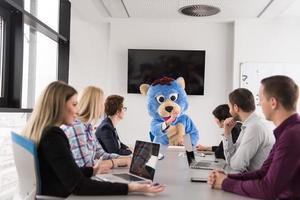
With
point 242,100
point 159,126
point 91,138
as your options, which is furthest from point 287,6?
point 91,138

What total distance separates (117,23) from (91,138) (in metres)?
3.11

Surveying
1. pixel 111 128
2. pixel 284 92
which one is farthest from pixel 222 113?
pixel 284 92

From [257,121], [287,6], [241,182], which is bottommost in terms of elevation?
[241,182]

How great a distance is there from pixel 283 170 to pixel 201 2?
3.09 m

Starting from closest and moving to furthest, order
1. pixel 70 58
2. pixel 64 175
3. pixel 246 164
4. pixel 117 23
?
pixel 64 175 < pixel 246 164 < pixel 70 58 < pixel 117 23

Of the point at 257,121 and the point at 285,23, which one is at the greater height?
the point at 285,23

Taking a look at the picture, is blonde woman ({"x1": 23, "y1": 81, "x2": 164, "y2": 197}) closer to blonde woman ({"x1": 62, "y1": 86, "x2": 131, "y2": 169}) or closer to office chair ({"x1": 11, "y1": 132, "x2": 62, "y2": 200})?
office chair ({"x1": 11, "y1": 132, "x2": 62, "y2": 200})

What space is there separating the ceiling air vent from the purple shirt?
3.06 m

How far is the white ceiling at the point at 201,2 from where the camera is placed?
164 inches

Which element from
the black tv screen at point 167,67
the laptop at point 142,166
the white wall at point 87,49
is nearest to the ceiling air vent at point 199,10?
the black tv screen at point 167,67

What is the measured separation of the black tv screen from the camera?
4.96 metres

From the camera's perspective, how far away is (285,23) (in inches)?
191

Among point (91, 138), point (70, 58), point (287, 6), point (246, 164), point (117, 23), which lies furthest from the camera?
point (117, 23)

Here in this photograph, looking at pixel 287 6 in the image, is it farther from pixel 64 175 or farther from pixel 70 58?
pixel 64 175
